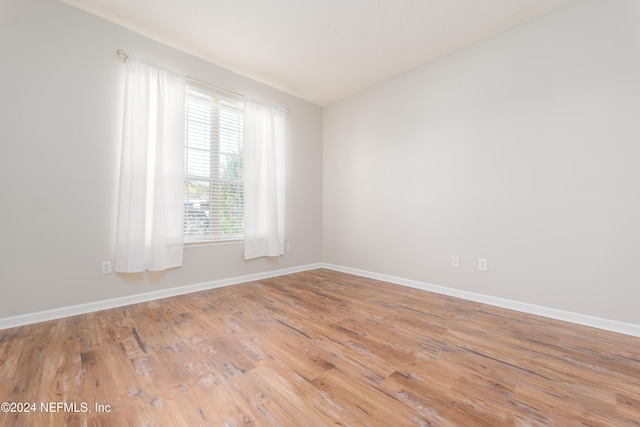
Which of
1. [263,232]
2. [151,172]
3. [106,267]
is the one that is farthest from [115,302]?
[263,232]

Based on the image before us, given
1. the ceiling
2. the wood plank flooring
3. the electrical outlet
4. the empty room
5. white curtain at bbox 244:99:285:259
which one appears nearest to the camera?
the wood plank flooring

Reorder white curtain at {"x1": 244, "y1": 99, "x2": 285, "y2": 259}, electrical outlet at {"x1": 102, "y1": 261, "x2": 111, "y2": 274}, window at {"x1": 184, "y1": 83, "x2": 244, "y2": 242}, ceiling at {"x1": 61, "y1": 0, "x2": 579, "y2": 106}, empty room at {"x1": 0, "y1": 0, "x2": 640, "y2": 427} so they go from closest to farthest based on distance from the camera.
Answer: empty room at {"x1": 0, "y1": 0, "x2": 640, "y2": 427} < ceiling at {"x1": 61, "y1": 0, "x2": 579, "y2": 106} < electrical outlet at {"x1": 102, "y1": 261, "x2": 111, "y2": 274} < window at {"x1": 184, "y1": 83, "x2": 244, "y2": 242} < white curtain at {"x1": 244, "y1": 99, "x2": 285, "y2": 259}

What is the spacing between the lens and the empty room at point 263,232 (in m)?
1.34

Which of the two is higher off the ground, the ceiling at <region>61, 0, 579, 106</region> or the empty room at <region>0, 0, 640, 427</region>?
the ceiling at <region>61, 0, 579, 106</region>

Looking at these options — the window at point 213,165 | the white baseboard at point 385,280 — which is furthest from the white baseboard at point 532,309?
the window at point 213,165

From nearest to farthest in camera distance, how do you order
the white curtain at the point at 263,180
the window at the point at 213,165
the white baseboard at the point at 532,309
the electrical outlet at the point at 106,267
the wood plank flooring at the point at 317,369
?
the wood plank flooring at the point at 317,369 < the white baseboard at the point at 532,309 < the electrical outlet at the point at 106,267 < the window at the point at 213,165 < the white curtain at the point at 263,180

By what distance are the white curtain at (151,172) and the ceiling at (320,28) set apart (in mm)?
474

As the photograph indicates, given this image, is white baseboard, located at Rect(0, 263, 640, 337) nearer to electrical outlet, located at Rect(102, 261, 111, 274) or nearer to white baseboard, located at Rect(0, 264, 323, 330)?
white baseboard, located at Rect(0, 264, 323, 330)

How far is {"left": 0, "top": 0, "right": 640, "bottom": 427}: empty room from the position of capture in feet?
4.41

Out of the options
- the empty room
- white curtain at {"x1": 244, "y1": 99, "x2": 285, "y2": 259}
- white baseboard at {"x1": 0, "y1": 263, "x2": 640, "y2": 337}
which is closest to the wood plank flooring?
the empty room

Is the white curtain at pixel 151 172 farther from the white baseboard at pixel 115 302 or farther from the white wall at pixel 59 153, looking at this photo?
the white baseboard at pixel 115 302

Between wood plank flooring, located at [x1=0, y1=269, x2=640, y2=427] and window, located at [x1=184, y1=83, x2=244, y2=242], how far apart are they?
1.10m

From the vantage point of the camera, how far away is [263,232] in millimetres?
3590

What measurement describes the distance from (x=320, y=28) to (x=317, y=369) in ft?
9.69
